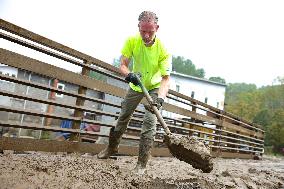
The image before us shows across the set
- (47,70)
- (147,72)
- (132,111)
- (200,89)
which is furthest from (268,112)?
(47,70)

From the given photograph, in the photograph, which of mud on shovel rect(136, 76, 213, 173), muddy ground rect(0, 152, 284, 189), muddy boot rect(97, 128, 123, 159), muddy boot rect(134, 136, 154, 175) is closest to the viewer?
muddy ground rect(0, 152, 284, 189)

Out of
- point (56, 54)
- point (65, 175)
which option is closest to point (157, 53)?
point (56, 54)

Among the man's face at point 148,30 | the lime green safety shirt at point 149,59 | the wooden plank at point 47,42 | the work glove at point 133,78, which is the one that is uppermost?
the man's face at point 148,30

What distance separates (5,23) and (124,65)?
1.54 metres

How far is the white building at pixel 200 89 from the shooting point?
37.5m

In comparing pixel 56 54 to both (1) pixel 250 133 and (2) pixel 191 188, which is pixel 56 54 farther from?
(1) pixel 250 133

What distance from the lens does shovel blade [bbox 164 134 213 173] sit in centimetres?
335

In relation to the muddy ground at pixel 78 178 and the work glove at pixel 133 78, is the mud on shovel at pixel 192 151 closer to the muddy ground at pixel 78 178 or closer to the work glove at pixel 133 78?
the muddy ground at pixel 78 178

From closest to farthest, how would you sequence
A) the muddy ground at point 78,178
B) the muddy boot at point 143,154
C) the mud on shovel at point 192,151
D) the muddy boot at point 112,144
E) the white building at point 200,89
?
the muddy ground at point 78,178 < the mud on shovel at point 192,151 < the muddy boot at point 143,154 < the muddy boot at point 112,144 < the white building at point 200,89

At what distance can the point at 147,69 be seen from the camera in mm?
4078

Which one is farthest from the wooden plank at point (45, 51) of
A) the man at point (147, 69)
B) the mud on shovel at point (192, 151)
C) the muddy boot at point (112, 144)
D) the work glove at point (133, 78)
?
the mud on shovel at point (192, 151)

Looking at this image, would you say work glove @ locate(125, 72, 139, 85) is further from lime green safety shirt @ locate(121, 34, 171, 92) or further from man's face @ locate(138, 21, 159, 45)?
man's face @ locate(138, 21, 159, 45)

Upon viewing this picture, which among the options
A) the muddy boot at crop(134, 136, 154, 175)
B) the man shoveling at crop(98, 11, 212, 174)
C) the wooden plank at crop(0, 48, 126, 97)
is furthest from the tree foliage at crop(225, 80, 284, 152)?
the muddy boot at crop(134, 136, 154, 175)

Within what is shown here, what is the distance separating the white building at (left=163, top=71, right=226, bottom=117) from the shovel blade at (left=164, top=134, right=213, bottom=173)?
3348cm
